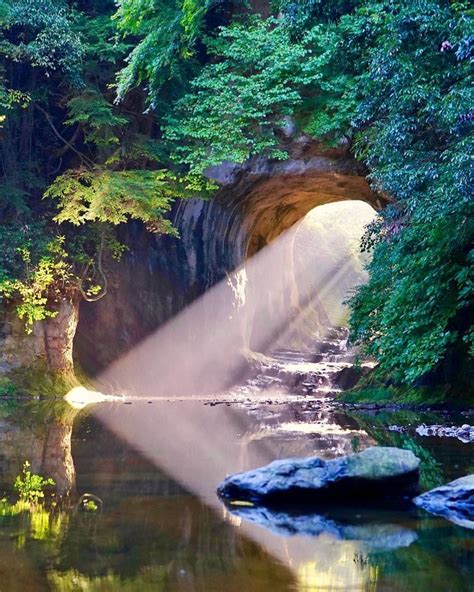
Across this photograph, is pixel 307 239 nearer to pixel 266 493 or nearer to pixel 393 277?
pixel 393 277

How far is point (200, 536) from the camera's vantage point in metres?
3.42

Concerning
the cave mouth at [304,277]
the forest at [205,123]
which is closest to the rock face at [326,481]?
the forest at [205,123]

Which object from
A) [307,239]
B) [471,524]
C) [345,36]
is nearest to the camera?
[471,524]

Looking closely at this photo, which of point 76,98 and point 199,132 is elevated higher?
point 76,98

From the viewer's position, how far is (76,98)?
16375 mm

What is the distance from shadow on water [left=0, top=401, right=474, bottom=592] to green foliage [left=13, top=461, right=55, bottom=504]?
0.29 feet

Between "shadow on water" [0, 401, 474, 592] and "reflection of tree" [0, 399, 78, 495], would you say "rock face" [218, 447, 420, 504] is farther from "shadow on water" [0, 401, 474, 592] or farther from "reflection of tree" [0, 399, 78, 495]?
"reflection of tree" [0, 399, 78, 495]

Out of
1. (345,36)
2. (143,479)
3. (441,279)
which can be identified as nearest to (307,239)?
(345,36)

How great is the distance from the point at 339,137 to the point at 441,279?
740 cm

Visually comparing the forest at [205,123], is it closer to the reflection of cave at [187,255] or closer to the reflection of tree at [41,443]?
the reflection of cave at [187,255]

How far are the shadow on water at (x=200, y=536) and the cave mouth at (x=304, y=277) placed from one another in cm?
1644

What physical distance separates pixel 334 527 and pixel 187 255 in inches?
699

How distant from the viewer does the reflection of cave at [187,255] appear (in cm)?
1897

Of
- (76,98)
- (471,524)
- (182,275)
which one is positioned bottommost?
(471,524)
